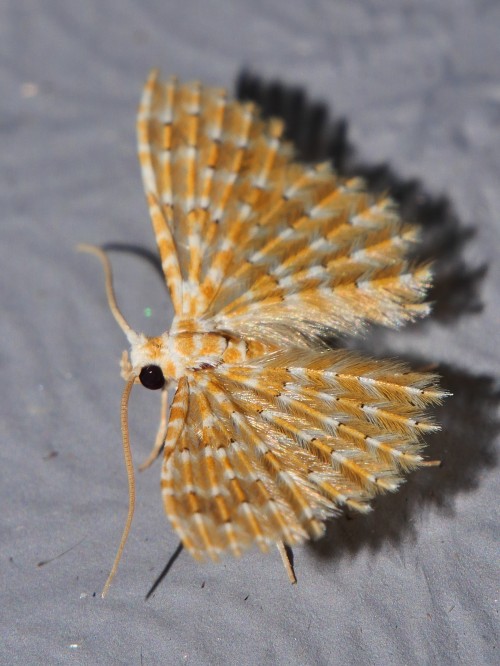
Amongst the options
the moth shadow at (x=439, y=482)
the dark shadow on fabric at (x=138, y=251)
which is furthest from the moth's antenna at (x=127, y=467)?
the dark shadow on fabric at (x=138, y=251)

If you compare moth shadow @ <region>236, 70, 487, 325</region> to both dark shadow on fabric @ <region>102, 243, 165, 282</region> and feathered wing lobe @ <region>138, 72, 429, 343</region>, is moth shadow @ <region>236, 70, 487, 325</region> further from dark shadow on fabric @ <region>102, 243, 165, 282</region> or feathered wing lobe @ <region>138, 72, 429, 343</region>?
dark shadow on fabric @ <region>102, 243, 165, 282</region>

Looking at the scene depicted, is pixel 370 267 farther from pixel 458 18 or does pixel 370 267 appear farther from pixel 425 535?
pixel 458 18

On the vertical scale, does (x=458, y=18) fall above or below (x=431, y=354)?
above

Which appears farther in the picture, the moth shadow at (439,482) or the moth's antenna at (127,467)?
the moth shadow at (439,482)

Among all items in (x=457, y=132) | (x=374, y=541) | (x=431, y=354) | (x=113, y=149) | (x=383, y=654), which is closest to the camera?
(x=383, y=654)

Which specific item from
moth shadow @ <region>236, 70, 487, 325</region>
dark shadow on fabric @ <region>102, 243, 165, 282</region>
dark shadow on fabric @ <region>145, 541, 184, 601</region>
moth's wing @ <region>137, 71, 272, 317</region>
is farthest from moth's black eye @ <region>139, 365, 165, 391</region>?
moth shadow @ <region>236, 70, 487, 325</region>

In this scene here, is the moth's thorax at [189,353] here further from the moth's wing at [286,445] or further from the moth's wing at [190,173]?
the moth's wing at [190,173]

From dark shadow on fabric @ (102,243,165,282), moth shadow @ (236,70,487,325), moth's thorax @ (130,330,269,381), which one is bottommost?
dark shadow on fabric @ (102,243,165,282)

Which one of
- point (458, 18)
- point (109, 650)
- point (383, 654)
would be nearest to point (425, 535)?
point (383, 654)
